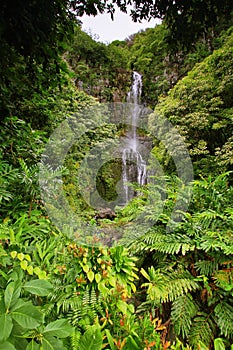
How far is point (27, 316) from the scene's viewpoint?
1.99 feet

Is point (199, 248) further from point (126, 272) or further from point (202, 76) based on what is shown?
point (202, 76)

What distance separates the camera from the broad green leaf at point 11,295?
629 mm

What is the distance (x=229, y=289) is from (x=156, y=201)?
97cm

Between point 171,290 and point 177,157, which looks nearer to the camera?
point 171,290

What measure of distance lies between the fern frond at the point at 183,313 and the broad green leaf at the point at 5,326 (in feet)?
3.74

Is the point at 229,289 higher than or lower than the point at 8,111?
lower

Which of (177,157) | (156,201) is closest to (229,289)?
(156,201)

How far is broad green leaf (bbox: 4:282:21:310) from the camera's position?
629 millimetres

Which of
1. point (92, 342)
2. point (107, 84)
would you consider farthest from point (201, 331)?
point (107, 84)

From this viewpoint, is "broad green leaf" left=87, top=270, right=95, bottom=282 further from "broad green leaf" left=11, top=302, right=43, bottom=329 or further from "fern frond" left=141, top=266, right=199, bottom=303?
"broad green leaf" left=11, top=302, right=43, bottom=329

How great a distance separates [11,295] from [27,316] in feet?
0.26

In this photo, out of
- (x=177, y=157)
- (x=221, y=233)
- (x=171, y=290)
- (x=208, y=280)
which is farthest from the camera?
(x=177, y=157)

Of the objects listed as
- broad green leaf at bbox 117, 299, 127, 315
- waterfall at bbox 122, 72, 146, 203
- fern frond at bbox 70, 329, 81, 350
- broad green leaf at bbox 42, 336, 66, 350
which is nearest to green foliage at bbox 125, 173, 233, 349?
broad green leaf at bbox 117, 299, 127, 315

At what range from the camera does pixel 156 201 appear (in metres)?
2.20
